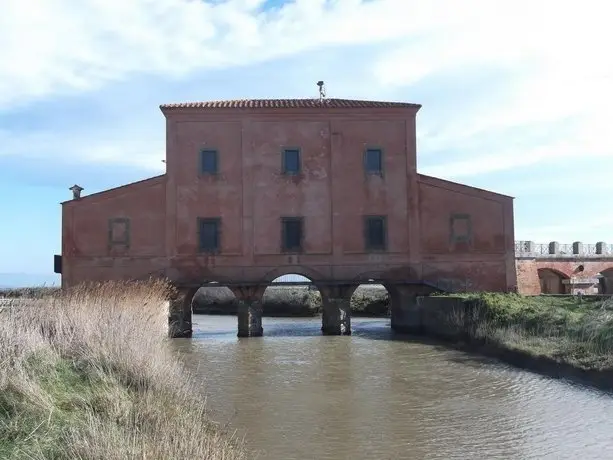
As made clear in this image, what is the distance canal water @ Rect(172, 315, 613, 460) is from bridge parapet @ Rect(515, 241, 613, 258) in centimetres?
2251

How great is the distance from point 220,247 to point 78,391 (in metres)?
20.4

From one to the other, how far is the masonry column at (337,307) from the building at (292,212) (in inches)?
8.9

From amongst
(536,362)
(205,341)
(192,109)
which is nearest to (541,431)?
(536,362)

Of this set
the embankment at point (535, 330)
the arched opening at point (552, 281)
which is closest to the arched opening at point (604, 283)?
the arched opening at point (552, 281)

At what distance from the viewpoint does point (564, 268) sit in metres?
43.2

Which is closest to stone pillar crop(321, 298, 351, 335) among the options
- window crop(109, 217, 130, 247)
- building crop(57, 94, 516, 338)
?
building crop(57, 94, 516, 338)

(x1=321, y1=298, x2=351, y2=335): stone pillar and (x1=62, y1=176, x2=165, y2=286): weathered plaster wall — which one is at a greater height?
(x1=62, y1=176, x2=165, y2=286): weathered plaster wall

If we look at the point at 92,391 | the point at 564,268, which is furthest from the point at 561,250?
the point at 92,391

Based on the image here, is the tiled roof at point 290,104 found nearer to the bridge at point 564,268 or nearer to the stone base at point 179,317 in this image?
the stone base at point 179,317

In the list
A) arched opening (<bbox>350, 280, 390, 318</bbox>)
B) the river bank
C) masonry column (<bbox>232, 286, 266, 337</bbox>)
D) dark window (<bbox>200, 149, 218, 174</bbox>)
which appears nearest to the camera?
the river bank

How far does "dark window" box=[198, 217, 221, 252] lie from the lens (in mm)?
30078

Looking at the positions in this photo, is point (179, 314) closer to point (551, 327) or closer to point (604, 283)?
point (551, 327)

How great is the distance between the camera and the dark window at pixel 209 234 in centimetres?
3008

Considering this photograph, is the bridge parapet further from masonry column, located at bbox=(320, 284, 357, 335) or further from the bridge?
masonry column, located at bbox=(320, 284, 357, 335)
